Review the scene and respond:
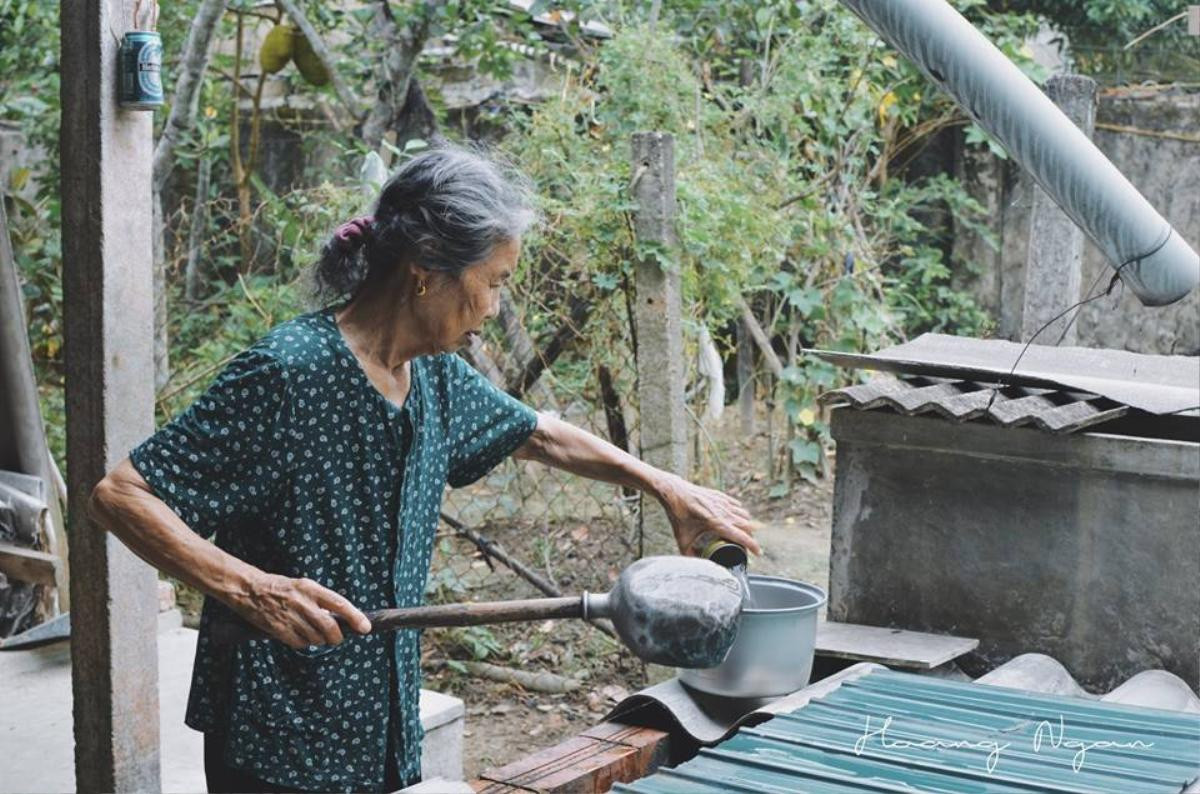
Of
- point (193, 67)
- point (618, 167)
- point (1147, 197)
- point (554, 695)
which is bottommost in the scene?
point (554, 695)

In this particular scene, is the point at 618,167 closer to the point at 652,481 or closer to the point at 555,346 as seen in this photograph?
the point at 555,346

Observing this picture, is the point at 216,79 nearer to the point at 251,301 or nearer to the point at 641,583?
the point at 251,301

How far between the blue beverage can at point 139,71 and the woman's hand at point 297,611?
1.41 m

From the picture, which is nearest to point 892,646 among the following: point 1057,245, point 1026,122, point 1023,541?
point 1023,541

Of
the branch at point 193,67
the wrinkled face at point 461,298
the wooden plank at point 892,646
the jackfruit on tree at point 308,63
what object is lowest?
the wooden plank at point 892,646

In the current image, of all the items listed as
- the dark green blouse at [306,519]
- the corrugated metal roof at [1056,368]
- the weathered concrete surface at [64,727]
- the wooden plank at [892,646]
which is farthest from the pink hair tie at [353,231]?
the wooden plank at [892,646]

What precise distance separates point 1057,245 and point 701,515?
10.7 feet

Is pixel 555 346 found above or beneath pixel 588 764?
above

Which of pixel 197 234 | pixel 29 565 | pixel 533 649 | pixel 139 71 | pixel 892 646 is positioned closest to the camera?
pixel 139 71

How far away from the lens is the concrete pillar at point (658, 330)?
510 centimetres

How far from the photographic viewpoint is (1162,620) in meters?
4.05

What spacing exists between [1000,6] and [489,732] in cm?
737

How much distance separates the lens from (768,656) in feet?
11.3

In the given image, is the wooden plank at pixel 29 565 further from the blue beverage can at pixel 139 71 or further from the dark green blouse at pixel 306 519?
the dark green blouse at pixel 306 519
